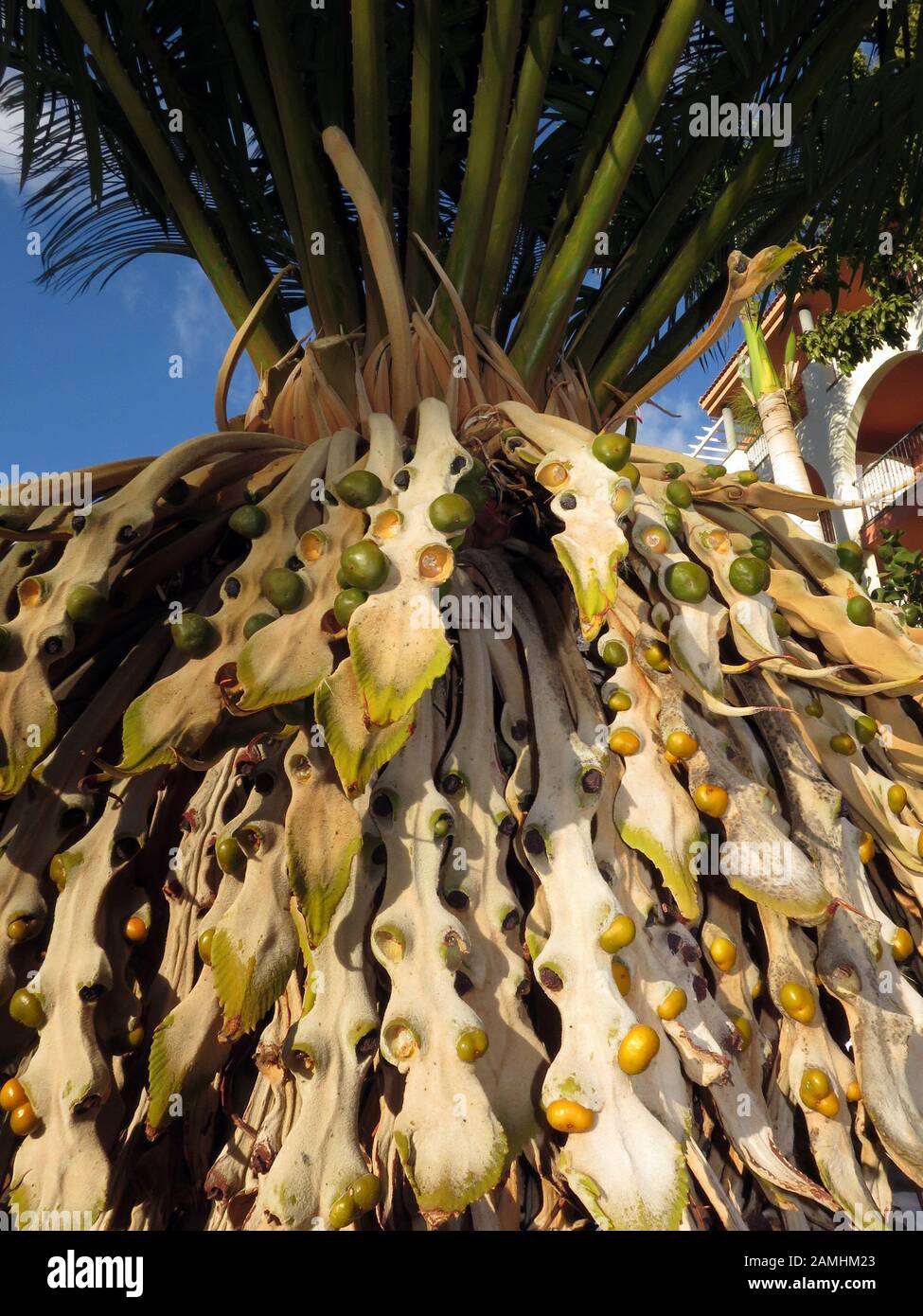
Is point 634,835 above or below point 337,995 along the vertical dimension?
above

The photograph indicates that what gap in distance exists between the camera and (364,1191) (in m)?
0.84

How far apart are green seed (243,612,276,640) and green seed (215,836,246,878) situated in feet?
0.68

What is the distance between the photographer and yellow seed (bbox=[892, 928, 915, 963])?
1063 mm

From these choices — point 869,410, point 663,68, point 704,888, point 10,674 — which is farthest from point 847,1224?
point 869,410

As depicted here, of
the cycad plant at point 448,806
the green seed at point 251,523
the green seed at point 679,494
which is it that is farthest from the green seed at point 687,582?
the green seed at point 251,523

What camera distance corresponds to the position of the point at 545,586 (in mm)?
1359

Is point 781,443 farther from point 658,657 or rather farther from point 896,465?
point 658,657

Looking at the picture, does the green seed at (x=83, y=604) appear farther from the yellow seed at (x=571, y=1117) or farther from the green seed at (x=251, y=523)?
the yellow seed at (x=571, y=1117)

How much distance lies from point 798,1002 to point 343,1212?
47cm

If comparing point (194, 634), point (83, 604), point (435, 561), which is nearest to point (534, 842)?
point (435, 561)

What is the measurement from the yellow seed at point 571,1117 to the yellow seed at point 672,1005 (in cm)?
12

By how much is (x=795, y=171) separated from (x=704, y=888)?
6.14 ft

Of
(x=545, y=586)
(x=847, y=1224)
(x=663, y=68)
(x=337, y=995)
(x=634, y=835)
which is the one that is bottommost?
(x=847, y=1224)

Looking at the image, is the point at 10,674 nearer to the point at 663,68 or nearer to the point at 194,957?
the point at 194,957
